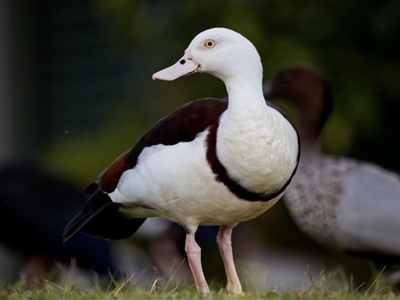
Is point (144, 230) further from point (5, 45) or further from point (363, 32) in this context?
point (5, 45)

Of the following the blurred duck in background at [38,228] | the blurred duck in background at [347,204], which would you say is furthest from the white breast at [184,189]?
the blurred duck in background at [347,204]

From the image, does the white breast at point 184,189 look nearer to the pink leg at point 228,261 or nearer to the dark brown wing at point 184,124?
the dark brown wing at point 184,124

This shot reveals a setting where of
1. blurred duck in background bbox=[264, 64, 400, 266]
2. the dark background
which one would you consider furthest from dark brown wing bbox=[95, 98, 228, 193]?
the dark background

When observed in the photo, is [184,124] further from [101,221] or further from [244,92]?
[101,221]

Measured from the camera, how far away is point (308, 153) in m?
7.09

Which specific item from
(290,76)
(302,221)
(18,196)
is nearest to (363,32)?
(290,76)

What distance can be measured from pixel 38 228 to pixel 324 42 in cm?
289

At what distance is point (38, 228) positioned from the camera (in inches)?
260

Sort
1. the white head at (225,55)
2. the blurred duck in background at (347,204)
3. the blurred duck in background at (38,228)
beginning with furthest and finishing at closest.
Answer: the blurred duck in background at (347,204) → the blurred duck in background at (38,228) → the white head at (225,55)

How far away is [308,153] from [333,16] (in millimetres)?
1390

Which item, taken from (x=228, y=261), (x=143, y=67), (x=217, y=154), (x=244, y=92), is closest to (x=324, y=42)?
(x=143, y=67)

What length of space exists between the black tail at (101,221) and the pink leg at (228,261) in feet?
1.58

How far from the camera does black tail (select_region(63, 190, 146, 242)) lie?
4441 mm

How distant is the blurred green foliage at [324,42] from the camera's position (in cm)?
787
